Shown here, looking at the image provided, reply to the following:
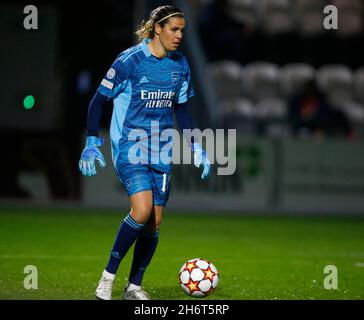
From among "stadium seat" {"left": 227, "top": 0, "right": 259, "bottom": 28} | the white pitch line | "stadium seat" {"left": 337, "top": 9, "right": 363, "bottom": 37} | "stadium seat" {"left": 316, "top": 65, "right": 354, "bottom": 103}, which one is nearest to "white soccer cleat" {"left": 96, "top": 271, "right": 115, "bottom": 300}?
the white pitch line

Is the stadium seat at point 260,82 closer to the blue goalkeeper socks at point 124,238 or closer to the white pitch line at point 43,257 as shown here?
the white pitch line at point 43,257

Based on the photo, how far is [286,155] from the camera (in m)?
16.0

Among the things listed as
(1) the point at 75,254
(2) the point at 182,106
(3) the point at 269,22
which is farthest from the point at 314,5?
(2) the point at 182,106

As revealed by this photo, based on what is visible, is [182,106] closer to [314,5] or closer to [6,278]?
[6,278]

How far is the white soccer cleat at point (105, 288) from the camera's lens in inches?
273

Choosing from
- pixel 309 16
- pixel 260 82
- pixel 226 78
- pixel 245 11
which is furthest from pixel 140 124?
pixel 309 16

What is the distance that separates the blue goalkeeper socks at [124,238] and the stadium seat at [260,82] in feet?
44.6

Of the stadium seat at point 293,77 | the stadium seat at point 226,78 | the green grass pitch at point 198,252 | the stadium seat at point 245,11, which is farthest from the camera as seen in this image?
the stadium seat at point 245,11

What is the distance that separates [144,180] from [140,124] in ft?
1.49

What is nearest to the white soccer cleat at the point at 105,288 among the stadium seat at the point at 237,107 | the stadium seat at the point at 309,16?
the stadium seat at the point at 237,107

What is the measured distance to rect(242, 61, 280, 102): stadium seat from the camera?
20.4m

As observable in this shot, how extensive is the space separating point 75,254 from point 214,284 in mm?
3261

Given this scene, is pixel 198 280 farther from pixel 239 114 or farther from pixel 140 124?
pixel 239 114

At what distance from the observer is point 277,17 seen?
71.5ft
